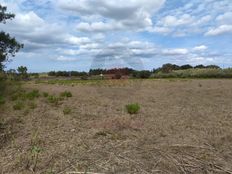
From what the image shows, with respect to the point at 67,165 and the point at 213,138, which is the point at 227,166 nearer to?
the point at 213,138

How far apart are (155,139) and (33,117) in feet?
9.81

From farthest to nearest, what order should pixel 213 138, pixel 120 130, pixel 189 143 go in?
pixel 120 130, pixel 213 138, pixel 189 143

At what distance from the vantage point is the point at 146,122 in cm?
636

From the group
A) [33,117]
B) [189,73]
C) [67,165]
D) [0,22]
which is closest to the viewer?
[67,165]

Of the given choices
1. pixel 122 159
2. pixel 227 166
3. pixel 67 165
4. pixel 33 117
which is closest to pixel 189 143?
pixel 227 166

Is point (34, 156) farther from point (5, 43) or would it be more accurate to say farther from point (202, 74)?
point (202, 74)

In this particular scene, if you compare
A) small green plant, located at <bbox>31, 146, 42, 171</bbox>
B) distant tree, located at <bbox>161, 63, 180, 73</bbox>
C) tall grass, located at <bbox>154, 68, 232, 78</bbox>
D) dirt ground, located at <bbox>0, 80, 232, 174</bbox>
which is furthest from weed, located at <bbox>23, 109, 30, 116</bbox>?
distant tree, located at <bbox>161, 63, 180, 73</bbox>

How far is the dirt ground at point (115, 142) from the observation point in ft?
12.8

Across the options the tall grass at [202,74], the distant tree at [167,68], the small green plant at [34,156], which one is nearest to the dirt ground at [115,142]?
the small green plant at [34,156]

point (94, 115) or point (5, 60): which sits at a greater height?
point (5, 60)

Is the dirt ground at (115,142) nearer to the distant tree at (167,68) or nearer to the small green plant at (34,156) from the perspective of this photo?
the small green plant at (34,156)

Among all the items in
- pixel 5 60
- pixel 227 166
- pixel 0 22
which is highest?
pixel 0 22

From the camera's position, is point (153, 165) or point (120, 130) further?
point (120, 130)

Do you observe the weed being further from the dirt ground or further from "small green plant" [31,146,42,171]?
"small green plant" [31,146,42,171]
